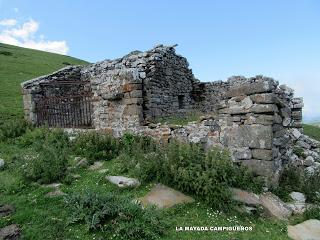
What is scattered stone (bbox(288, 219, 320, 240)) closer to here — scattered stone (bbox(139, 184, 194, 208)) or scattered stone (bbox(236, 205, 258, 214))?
scattered stone (bbox(236, 205, 258, 214))

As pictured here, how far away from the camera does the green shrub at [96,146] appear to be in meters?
9.47

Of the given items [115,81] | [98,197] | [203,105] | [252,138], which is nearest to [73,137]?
[115,81]

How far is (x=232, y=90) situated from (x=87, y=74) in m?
10.5

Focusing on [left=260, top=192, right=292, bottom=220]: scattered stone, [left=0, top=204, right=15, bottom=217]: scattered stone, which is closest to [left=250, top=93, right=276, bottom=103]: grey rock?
[left=260, top=192, right=292, bottom=220]: scattered stone

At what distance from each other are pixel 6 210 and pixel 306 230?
5753mm

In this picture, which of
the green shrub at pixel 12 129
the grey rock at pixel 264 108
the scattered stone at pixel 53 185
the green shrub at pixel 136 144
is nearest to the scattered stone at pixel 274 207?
the grey rock at pixel 264 108

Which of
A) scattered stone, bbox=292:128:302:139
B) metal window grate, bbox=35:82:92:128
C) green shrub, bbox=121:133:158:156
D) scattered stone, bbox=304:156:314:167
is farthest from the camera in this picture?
metal window grate, bbox=35:82:92:128

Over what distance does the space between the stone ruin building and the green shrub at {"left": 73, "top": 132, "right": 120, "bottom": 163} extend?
86 centimetres

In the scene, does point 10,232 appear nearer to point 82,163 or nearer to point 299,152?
point 82,163

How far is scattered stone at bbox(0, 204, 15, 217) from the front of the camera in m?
6.45

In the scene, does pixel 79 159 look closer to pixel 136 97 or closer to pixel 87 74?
pixel 136 97

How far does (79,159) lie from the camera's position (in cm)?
919

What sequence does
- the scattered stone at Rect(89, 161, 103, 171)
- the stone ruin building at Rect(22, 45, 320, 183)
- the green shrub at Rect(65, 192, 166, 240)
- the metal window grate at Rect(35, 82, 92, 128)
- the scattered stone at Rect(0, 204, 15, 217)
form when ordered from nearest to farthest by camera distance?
1. the green shrub at Rect(65, 192, 166, 240)
2. the scattered stone at Rect(0, 204, 15, 217)
3. the stone ruin building at Rect(22, 45, 320, 183)
4. the scattered stone at Rect(89, 161, 103, 171)
5. the metal window grate at Rect(35, 82, 92, 128)

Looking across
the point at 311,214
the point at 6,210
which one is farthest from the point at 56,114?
the point at 311,214
